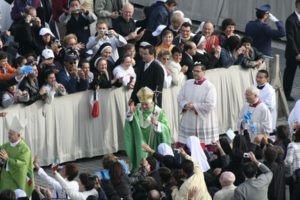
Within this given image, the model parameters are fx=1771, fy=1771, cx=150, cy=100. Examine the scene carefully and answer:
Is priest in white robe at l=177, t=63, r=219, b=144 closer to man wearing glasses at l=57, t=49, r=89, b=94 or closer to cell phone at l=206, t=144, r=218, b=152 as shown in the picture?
cell phone at l=206, t=144, r=218, b=152

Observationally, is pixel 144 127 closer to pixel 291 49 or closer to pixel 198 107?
pixel 198 107

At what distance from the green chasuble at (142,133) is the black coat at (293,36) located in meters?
4.62

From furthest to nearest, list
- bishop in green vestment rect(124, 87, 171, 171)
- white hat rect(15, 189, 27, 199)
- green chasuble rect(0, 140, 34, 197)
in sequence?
bishop in green vestment rect(124, 87, 171, 171), green chasuble rect(0, 140, 34, 197), white hat rect(15, 189, 27, 199)

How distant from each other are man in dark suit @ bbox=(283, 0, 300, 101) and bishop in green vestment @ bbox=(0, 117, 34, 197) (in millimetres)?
7365

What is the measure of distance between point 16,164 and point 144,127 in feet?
9.01

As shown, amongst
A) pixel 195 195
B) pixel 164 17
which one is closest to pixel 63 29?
pixel 164 17

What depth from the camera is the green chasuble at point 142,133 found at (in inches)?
1043

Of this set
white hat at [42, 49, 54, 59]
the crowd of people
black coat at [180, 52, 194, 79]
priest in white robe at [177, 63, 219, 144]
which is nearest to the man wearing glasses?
the crowd of people

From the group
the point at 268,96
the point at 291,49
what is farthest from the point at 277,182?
the point at 291,49

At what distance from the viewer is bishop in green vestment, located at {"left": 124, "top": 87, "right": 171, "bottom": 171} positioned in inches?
1040

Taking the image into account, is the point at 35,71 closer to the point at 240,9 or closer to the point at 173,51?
the point at 173,51

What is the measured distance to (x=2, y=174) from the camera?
24.6 meters

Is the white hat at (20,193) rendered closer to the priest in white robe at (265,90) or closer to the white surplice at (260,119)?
the white surplice at (260,119)

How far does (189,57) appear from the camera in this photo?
28.7 metres
